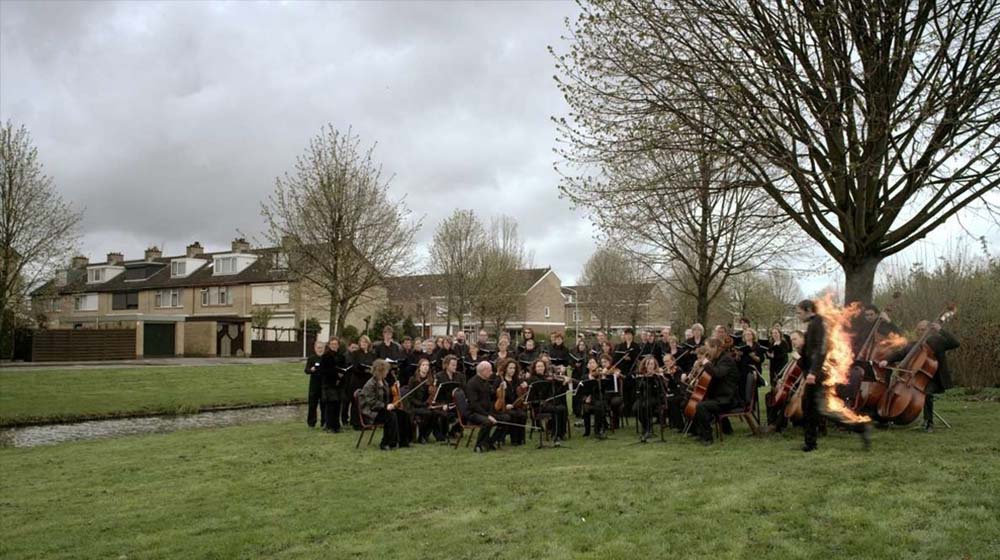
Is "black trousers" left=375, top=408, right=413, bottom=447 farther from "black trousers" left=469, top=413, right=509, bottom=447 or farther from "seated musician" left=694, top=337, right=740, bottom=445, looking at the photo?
"seated musician" left=694, top=337, right=740, bottom=445

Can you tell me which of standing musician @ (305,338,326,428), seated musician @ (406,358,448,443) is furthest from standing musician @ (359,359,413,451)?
standing musician @ (305,338,326,428)

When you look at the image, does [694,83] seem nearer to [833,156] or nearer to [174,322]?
[833,156]

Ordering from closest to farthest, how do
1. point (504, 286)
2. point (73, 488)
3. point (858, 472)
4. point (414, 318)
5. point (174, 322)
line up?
1. point (858, 472)
2. point (73, 488)
3. point (174, 322)
4. point (504, 286)
5. point (414, 318)

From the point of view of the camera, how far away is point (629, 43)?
41.8 ft

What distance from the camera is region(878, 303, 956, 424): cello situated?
1084 centimetres

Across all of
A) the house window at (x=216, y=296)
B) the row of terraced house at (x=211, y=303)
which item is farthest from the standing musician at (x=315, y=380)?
the house window at (x=216, y=296)

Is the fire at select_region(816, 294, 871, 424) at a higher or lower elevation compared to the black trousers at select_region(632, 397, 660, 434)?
higher

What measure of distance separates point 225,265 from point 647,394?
2137 inches

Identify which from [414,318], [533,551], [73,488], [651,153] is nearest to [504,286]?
[414,318]

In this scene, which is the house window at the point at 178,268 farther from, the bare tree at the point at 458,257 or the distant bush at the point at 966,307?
the distant bush at the point at 966,307

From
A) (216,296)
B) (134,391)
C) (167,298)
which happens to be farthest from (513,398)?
(167,298)

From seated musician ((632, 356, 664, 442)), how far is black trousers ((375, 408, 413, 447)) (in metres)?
4.05

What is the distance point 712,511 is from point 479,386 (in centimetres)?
617

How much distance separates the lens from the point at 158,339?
46.9 metres
